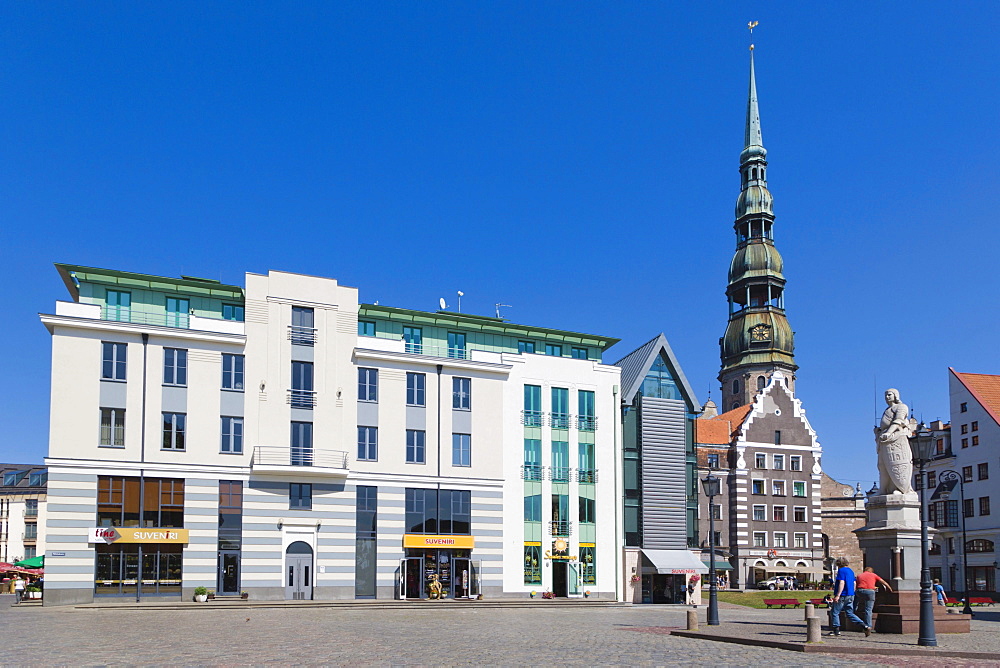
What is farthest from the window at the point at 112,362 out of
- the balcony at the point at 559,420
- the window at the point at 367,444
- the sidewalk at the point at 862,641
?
the sidewalk at the point at 862,641

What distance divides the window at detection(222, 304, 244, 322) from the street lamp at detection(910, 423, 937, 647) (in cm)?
3777

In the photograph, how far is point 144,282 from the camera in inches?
2042

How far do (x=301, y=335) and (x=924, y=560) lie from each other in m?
36.1

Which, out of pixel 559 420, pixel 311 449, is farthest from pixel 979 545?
pixel 311 449

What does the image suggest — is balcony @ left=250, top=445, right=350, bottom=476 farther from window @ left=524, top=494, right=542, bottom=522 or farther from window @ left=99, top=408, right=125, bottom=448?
window @ left=524, top=494, right=542, bottom=522

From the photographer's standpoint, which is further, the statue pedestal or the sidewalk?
the statue pedestal

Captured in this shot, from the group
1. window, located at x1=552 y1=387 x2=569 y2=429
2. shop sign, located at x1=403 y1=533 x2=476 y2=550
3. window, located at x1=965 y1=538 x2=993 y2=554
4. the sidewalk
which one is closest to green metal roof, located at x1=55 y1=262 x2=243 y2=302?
shop sign, located at x1=403 y1=533 x2=476 y2=550

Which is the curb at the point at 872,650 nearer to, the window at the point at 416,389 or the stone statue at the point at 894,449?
the stone statue at the point at 894,449

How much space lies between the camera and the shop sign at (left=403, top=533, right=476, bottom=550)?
176ft

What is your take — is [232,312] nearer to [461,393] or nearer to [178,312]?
[178,312]

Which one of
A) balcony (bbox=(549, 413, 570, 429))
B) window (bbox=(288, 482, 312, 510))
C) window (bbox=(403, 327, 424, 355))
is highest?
window (bbox=(403, 327, 424, 355))

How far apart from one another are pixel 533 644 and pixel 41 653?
10.9 m

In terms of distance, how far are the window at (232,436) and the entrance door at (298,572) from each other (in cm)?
578

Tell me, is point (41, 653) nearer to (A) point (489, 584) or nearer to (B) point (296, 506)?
(B) point (296, 506)
